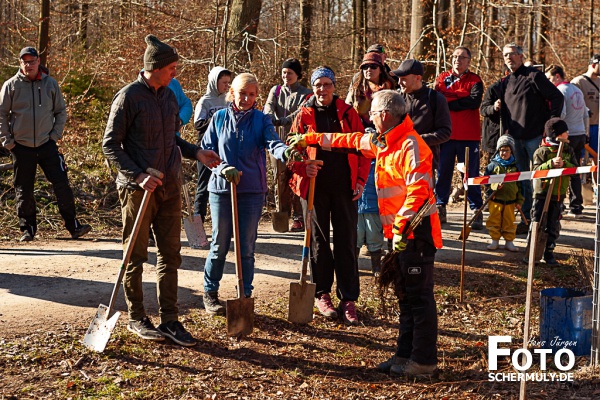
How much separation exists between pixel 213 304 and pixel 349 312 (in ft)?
3.98

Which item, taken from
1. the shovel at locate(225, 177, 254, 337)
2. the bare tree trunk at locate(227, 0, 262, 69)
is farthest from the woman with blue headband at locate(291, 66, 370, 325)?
the bare tree trunk at locate(227, 0, 262, 69)

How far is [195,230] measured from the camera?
8.53 m

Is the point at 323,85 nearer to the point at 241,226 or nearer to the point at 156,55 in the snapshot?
the point at 241,226

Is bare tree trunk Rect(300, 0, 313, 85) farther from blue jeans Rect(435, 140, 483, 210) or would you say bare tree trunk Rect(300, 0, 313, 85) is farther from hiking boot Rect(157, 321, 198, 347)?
hiking boot Rect(157, 321, 198, 347)

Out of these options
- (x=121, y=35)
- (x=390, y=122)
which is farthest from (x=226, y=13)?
(x=390, y=122)

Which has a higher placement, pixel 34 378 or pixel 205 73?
pixel 205 73

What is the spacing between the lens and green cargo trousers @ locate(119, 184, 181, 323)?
5820 millimetres

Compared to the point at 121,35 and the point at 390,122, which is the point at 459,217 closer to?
the point at 390,122

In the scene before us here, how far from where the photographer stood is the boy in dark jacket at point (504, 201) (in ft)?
31.0

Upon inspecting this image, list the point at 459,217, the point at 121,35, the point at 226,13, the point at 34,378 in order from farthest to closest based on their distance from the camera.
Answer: the point at 121,35, the point at 226,13, the point at 459,217, the point at 34,378

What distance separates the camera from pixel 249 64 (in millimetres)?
13859

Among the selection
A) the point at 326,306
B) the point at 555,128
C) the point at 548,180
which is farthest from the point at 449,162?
the point at 326,306

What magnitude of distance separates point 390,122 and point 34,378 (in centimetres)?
304

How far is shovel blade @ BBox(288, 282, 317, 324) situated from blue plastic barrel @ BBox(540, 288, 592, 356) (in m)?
1.91
